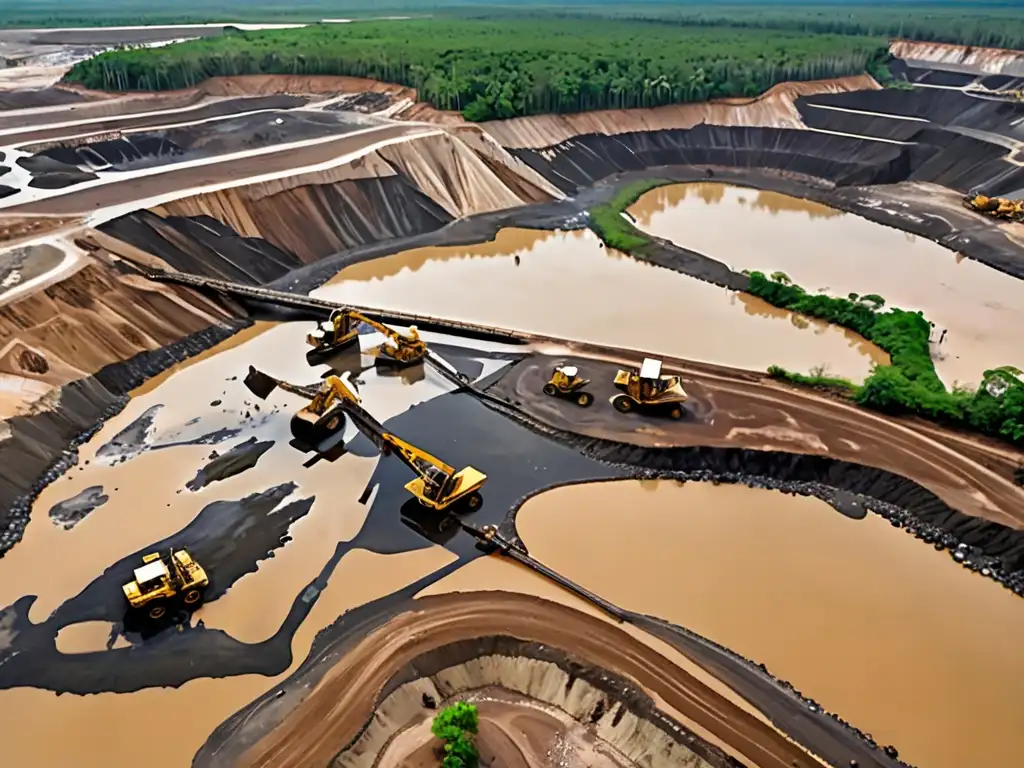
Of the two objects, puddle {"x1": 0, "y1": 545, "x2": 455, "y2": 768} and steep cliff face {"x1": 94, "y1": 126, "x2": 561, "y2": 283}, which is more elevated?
steep cliff face {"x1": 94, "y1": 126, "x2": 561, "y2": 283}

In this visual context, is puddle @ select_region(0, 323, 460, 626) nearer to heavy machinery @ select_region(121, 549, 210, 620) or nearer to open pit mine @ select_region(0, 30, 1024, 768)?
open pit mine @ select_region(0, 30, 1024, 768)

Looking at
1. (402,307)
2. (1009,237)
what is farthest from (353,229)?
(1009,237)

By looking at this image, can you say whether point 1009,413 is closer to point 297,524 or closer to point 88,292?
point 297,524

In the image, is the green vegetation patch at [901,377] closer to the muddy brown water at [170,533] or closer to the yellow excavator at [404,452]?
the yellow excavator at [404,452]

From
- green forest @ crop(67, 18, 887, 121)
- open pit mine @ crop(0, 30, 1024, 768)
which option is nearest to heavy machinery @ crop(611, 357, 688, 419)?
open pit mine @ crop(0, 30, 1024, 768)

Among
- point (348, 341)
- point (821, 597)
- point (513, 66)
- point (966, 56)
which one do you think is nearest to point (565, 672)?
point (821, 597)

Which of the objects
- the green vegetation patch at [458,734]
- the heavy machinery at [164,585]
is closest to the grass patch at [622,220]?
the heavy machinery at [164,585]
